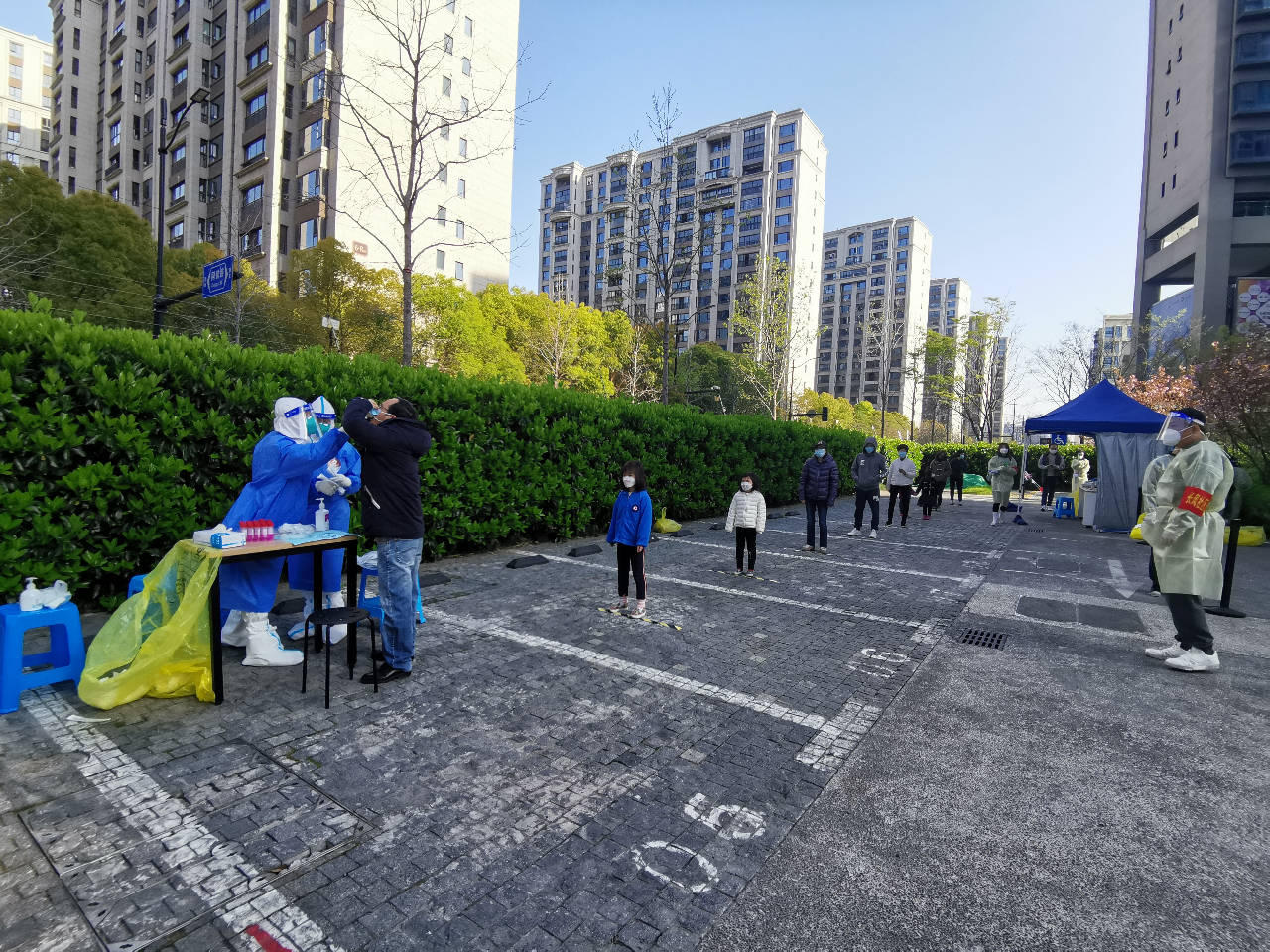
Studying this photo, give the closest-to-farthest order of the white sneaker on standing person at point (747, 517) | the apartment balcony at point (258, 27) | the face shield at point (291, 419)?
the face shield at point (291, 419) → the white sneaker on standing person at point (747, 517) → the apartment balcony at point (258, 27)

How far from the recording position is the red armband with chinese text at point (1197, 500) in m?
4.99

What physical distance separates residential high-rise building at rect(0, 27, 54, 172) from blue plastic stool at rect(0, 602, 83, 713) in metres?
99.9

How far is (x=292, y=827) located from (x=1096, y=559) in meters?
12.5

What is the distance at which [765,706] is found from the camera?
420 cm

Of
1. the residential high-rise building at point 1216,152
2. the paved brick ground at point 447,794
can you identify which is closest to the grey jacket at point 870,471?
the paved brick ground at point 447,794


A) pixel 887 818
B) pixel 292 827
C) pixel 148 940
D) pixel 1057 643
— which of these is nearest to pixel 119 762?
pixel 292 827

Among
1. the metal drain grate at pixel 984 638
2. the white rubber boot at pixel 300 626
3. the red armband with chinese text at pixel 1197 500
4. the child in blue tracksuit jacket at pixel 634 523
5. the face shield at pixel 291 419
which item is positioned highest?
the face shield at pixel 291 419

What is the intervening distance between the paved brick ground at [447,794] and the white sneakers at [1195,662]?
77.5 inches

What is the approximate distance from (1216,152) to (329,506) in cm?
5996

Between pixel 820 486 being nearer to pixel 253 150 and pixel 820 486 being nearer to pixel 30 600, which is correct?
pixel 30 600

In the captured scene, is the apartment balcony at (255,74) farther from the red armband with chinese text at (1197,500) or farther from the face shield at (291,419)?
the red armband with chinese text at (1197,500)

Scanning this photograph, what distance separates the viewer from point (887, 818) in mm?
2965

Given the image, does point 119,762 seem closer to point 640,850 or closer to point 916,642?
point 640,850

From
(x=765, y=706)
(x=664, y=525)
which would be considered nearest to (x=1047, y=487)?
(x=664, y=525)
